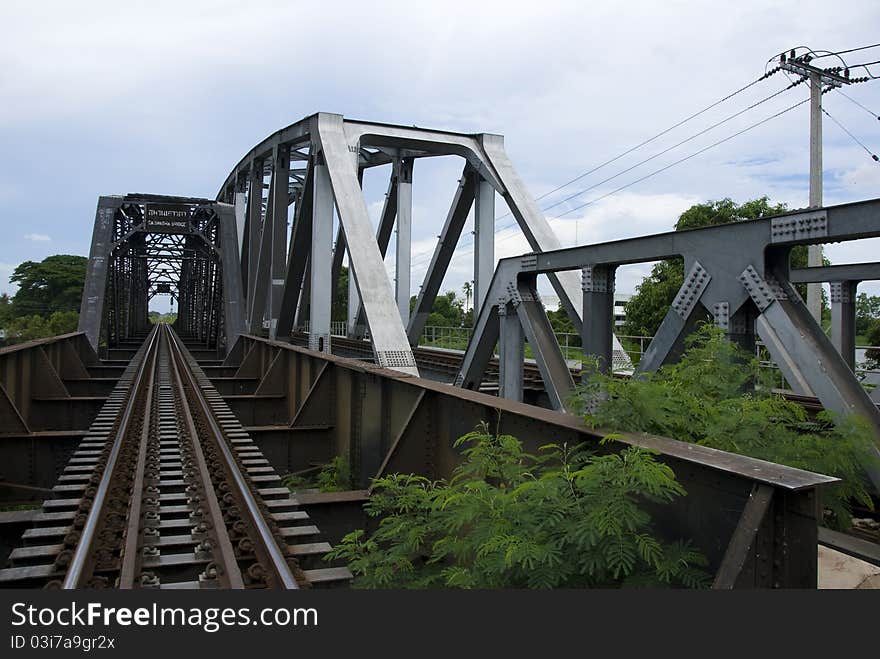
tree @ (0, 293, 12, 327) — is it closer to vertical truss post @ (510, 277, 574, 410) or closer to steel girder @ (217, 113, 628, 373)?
steel girder @ (217, 113, 628, 373)

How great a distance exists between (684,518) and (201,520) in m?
3.65

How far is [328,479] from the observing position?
860cm

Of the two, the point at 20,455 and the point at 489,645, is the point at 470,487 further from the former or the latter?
the point at 20,455

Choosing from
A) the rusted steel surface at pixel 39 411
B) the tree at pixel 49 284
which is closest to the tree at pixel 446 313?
the tree at pixel 49 284

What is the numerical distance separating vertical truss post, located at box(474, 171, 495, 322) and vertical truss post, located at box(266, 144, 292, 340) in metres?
8.24

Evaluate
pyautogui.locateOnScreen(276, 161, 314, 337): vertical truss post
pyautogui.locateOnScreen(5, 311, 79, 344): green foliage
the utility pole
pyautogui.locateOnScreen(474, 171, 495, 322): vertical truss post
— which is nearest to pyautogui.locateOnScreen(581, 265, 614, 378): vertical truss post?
the utility pole

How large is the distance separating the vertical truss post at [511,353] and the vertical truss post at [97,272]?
712 inches

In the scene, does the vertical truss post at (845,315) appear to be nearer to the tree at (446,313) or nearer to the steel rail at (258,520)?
the steel rail at (258,520)

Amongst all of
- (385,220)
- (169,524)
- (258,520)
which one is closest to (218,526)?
(258,520)

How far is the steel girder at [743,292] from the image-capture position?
4.41 metres

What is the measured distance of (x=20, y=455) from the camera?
876 cm

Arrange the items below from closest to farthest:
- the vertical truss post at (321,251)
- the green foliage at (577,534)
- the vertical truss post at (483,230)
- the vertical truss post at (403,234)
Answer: the green foliage at (577,534), the vertical truss post at (321,251), the vertical truss post at (483,230), the vertical truss post at (403,234)

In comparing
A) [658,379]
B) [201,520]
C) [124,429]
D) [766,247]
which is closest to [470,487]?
[658,379]

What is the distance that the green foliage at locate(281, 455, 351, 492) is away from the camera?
8367mm
